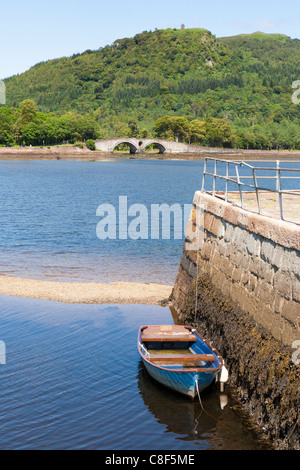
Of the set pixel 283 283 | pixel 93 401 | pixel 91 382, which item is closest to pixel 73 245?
pixel 91 382

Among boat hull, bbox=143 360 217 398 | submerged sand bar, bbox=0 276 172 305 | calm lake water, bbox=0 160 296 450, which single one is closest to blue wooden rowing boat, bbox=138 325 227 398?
boat hull, bbox=143 360 217 398

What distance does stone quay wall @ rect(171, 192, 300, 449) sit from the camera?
10383 millimetres

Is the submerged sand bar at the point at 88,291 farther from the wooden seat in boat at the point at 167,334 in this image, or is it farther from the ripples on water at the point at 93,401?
the wooden seat in boat at the point at 167,334

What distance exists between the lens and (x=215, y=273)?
16031 mm

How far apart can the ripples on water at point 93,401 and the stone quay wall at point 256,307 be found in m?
0.93

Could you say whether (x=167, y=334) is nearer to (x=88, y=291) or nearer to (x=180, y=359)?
(x=180, y=359)

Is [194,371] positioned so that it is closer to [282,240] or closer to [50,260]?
[282,240]

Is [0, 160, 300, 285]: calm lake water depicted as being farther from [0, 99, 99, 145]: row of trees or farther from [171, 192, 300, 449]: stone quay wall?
[0, 99, 99, 145]: row of trees

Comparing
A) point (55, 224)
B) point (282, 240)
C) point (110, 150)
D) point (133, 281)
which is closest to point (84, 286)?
point (133, 281)

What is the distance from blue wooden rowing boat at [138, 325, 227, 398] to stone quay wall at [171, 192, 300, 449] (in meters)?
0.60

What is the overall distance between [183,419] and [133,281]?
508 inches

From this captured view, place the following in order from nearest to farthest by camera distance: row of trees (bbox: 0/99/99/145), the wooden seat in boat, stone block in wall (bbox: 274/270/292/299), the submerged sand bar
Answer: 1. stone block in wall (bbox: 274/270/292/299)
2. the wooden seat in boat
3. the submerged sand bar
4. row of trees (bbox: 0/99/99/145)

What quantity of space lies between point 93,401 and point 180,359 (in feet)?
7.53

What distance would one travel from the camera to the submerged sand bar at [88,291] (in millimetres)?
21234
